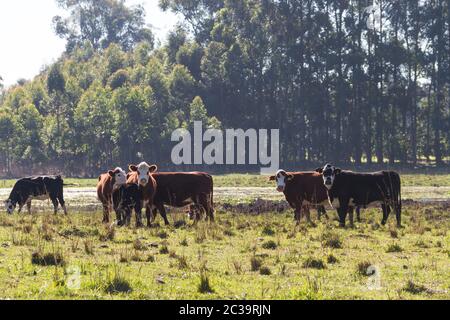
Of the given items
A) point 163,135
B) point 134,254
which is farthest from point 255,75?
point 134,254

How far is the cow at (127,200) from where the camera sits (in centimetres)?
2106

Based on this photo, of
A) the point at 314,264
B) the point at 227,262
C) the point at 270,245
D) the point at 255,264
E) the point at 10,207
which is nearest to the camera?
the point at 255,264

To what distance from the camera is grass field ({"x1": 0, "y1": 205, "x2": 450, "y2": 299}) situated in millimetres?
10812

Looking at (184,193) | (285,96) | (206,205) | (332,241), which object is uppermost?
(285,96)

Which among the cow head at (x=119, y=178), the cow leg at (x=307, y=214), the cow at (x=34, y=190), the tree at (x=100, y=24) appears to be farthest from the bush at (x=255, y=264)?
the tree at (x=100, y=24)

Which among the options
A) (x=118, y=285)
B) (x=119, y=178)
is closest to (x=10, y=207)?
(x=119, y=178)

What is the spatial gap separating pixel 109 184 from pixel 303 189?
602 centimetres

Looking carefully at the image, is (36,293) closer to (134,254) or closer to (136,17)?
(134,254)

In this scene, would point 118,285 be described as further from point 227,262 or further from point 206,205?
point 206,205

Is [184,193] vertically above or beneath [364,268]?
above

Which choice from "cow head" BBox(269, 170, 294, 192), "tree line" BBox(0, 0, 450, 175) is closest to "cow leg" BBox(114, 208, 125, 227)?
"cow head" BBox(269, 170, 294, 192)

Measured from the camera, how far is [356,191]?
21641 millimetres

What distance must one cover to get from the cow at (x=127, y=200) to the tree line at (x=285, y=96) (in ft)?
164

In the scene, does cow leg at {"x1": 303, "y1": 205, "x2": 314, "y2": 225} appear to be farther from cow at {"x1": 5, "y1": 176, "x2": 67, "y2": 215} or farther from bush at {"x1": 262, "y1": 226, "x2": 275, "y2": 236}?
cow at {"x1": 5, "y1": 176, "x2": 67, "y2": 215}
